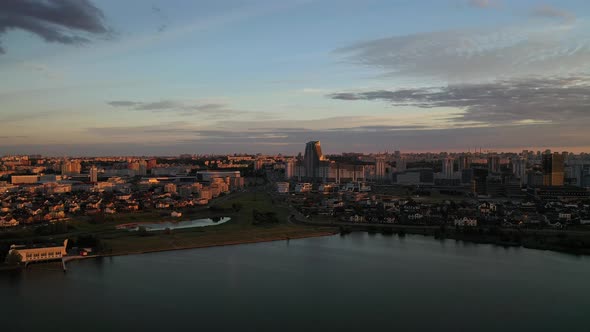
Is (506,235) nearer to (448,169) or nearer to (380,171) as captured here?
(448,169)

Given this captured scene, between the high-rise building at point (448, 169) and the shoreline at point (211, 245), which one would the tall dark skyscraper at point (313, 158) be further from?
the shoreline at point (211, 245)

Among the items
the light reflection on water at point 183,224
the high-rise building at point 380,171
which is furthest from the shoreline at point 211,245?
the high-rise building at point 380,171

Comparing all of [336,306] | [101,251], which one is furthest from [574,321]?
[101,251]

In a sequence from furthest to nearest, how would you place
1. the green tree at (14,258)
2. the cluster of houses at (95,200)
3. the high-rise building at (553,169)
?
the high-rise building at (553,169)
the cluster of houses at (95,200)
the green tree at (14,258)

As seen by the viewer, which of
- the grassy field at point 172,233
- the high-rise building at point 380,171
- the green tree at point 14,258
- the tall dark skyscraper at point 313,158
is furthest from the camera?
the high-rise building at point 380,171

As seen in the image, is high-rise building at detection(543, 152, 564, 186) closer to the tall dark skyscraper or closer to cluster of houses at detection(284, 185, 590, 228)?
cluster of houses at detection(284, 185, 590, 228)

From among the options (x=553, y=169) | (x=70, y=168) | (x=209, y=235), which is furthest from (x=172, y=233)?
(x=70, y=168)
